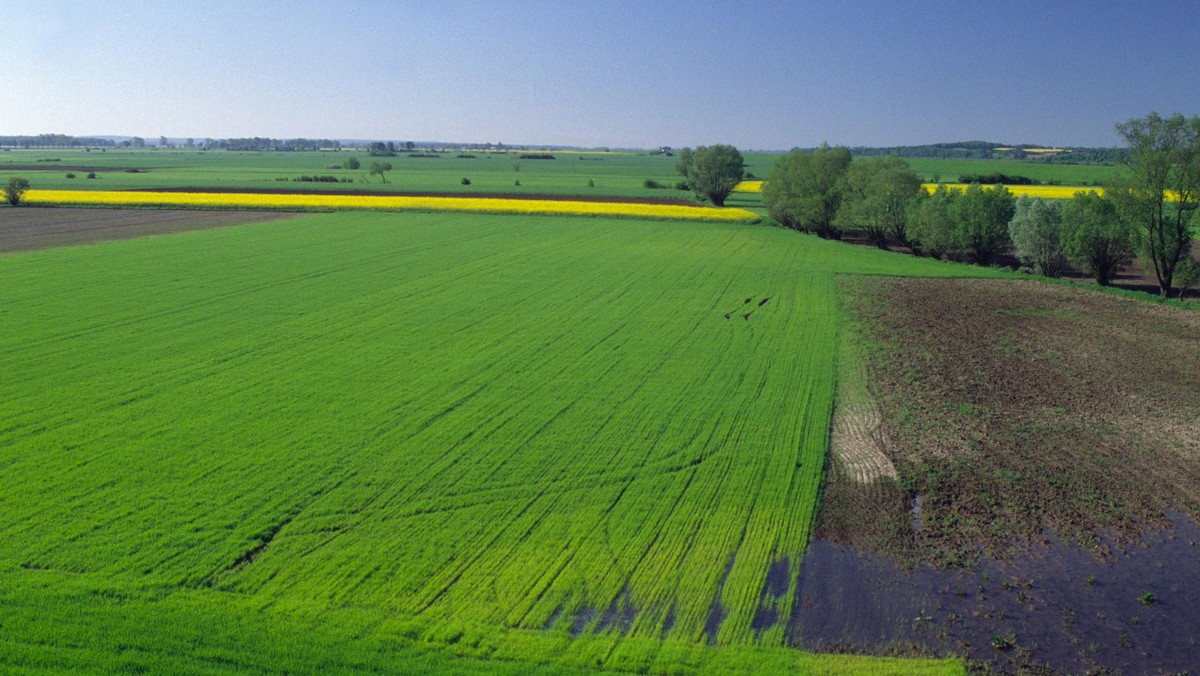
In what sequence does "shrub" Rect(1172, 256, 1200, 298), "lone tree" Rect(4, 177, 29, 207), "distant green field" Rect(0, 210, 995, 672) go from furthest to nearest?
1. "lone tree" Rect(4, 177, 29, 207)
2. "shrub" Rect(1172, 256, 1200, 298)
3. "distant green field" Rect(0, 210, 995, 672)

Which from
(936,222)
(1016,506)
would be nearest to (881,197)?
(936,222)

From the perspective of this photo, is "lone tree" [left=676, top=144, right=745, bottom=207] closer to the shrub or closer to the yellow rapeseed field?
the yellow rapeseed field

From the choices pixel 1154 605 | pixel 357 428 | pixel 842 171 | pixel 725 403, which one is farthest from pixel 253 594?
pixel 842 171

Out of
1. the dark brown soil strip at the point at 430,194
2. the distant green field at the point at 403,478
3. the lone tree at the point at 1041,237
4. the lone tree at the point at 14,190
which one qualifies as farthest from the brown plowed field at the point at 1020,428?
the lone tree at the point at 14,190

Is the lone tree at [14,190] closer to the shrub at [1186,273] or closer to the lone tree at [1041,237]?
the lone tree at [1041,237]

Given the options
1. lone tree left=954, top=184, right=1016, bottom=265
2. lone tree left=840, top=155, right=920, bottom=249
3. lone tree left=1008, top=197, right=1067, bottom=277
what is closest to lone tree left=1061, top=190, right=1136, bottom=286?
Answer: lone tree left=1008, top=197, right=1067, bottom=277

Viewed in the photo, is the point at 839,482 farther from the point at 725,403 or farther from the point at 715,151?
the point at 715,151

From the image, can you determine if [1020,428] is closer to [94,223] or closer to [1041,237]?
[1041,237]

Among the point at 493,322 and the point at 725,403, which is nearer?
the point at 725,403
